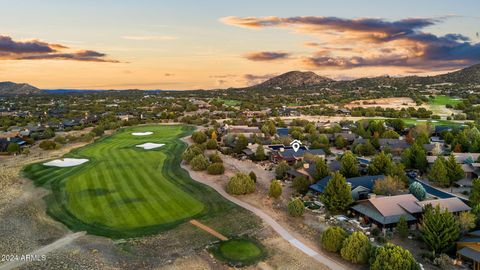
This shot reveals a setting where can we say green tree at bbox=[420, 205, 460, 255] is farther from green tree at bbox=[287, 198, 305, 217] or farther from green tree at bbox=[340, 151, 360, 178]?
green tree at bbox=[340, 151, 360, 178]

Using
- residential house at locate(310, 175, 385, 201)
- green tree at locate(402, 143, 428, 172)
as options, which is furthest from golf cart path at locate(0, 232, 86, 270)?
green tree at locate(402, 143, 428, 172)

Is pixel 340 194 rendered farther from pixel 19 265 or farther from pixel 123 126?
pixel 123 126

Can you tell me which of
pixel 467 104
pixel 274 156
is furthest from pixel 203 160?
pixel 467 104

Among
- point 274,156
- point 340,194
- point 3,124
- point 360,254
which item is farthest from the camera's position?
point 3,124

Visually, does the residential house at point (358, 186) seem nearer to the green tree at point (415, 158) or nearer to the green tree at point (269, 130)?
the green tree at point (415, 158)

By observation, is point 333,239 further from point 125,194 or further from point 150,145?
point 150,145

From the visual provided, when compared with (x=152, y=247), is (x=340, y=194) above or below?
above

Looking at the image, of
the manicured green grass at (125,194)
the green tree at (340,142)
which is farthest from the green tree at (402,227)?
the green tree at (340,142)
